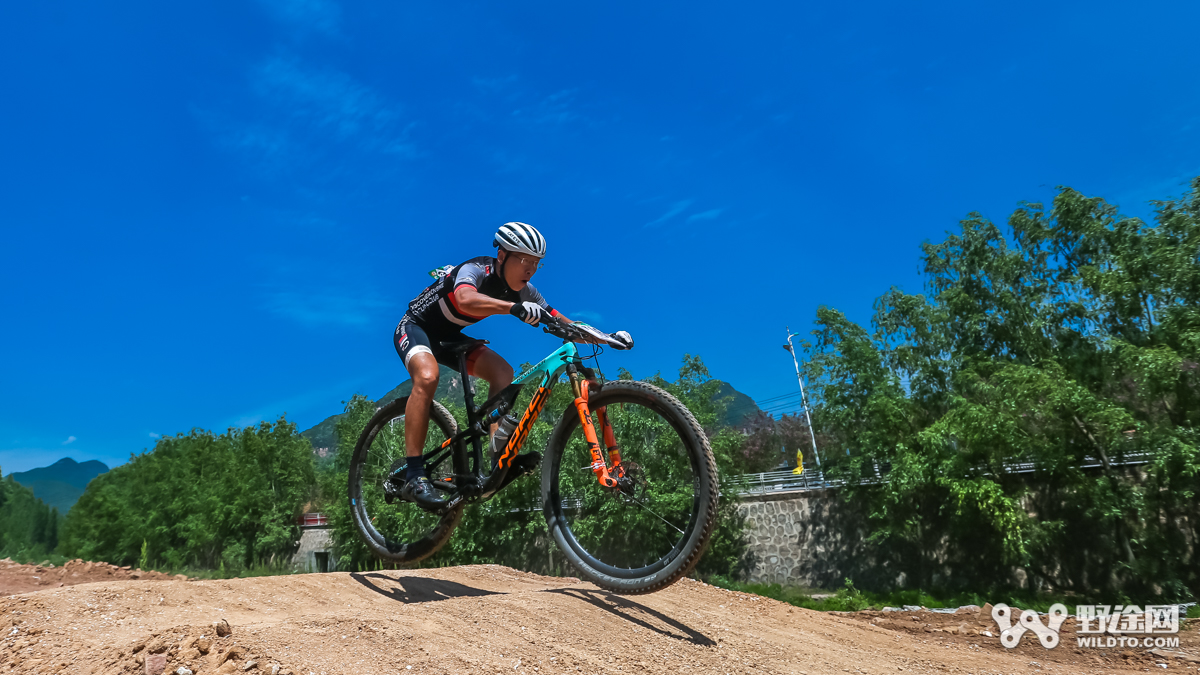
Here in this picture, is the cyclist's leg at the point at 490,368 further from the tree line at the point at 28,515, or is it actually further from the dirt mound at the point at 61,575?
the tree line at the point at 28,515

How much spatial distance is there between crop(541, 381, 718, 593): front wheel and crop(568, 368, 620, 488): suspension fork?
0.23 feet

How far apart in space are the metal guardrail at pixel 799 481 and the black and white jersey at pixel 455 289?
A: 92.3 ft

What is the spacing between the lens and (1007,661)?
862cm

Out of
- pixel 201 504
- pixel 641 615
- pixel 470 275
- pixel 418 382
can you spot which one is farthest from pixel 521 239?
pixel 201 504

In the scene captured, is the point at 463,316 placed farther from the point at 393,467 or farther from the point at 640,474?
the point at 640,474

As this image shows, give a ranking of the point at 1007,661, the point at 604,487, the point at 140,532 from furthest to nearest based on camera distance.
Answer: the point at 140,532, the point at 1007,661, the point at 604,487

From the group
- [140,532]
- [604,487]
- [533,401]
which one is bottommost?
[140,532]

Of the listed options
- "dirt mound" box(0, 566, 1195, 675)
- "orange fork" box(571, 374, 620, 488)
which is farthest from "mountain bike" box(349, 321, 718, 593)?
"dirt mound" box(0, 566, 1195, 675)

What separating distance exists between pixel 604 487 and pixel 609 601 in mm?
2467

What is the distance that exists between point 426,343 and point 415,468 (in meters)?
1.18

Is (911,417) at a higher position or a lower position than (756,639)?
higher

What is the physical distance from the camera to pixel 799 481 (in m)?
39.4

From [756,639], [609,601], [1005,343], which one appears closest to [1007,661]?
[756,639]

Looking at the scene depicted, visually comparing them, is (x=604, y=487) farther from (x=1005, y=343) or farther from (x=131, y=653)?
(x=1005, y=343)
